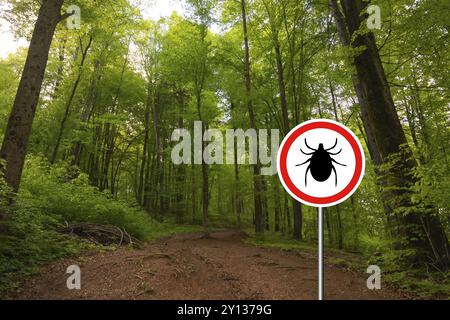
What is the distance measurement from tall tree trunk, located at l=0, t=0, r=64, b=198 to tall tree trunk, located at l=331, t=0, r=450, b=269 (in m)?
7.98

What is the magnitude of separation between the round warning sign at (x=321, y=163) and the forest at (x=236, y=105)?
110 inches

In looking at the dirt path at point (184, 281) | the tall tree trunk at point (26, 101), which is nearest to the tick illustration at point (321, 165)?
the dirt path at point (184, 281)

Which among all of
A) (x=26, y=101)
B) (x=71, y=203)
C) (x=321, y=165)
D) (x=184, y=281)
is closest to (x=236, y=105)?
(x=71, y=203)

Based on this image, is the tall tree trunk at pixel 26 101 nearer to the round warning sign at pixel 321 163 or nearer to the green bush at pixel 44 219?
the green bush at pixel 44 219

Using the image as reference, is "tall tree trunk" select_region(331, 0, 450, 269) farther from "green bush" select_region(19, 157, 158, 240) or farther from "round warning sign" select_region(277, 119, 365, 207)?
"green bush" select_region(19, 157, 158, 240)

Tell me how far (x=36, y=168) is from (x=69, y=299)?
25.6ft

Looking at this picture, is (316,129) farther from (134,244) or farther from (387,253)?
(134,244)

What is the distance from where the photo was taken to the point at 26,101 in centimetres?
691

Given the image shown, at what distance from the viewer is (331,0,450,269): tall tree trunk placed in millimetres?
6000

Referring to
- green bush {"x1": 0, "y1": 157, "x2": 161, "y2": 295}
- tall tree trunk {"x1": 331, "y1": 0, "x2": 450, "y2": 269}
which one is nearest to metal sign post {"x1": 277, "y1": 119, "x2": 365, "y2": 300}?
tall tree trunk {"x1": 331, "y1": 0, "x2": 450, "y2": 269}

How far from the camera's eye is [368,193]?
23.3ft

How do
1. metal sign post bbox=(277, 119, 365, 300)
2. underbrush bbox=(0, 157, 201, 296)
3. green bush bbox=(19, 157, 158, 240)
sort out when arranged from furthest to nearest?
green bush bbox=(19, 157, 158, 240), underbrush bbox=(0, 157, 201, 296), metal sign post bbox=(277, 119, 365, 300)

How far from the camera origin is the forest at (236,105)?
6262 mm
